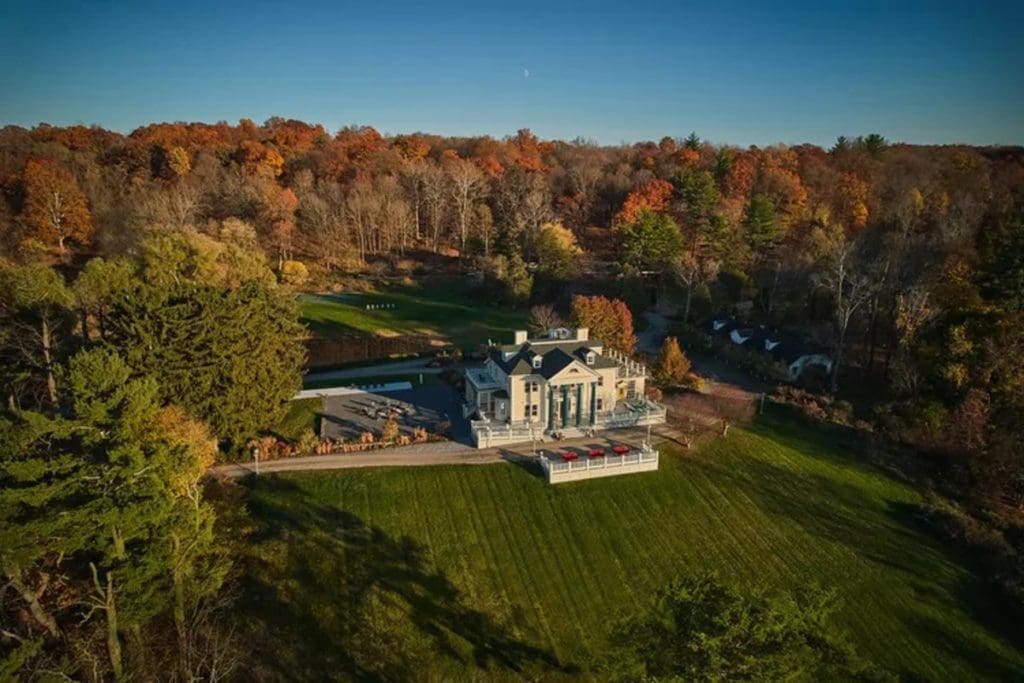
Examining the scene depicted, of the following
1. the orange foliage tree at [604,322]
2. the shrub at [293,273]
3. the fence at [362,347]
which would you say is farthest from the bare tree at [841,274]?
the shrub at [293,273]

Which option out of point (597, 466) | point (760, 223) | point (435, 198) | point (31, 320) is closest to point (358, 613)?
point (597, 466)

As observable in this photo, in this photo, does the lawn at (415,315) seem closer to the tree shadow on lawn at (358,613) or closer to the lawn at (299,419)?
the lawn at (299,419)

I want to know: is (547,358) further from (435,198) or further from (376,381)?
(435,198)

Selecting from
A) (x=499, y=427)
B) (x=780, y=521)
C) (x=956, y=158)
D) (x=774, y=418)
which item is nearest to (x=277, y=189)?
(x=499, y=427)

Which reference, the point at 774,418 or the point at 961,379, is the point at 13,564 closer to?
the point at 774,418

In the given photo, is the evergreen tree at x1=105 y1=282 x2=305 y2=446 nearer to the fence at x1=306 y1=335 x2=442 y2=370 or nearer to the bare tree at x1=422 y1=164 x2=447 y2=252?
the fence at x1=306 y1=335 x2=442 y2=370
